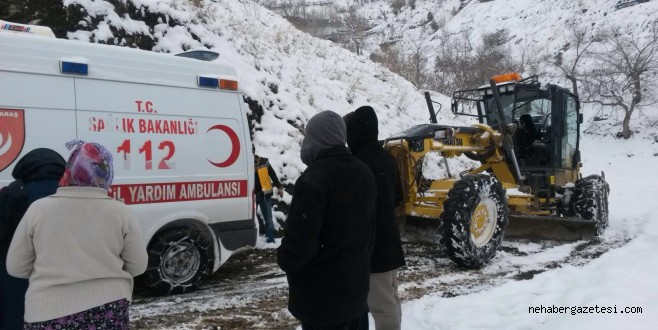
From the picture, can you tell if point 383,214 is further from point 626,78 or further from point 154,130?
point 626,78

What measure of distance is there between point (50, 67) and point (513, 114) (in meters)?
7.15

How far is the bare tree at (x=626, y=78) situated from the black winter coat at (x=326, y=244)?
2590 centimetres

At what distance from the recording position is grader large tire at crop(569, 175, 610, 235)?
852 cm

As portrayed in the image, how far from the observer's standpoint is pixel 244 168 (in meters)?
5.36

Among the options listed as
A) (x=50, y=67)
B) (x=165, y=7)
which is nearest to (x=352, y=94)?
(x=165, y=7)

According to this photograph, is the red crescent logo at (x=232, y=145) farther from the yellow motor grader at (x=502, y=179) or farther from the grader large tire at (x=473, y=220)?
the grader large tire at (x=473, y=220)

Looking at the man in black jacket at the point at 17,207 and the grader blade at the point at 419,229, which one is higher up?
the man in black jacket at the point at 17,207

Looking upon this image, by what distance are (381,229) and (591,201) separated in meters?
6.72

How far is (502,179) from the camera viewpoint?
8.26 metres

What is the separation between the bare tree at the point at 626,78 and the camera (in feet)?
81.8

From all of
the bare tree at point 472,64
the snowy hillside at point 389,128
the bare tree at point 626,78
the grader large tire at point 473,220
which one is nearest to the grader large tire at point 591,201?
the snowy hillside at point 389,128

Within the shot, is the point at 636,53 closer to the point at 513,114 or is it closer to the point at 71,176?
the point at 513,114

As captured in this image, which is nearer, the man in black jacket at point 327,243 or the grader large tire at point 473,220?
the man in black jacket at point 327,243

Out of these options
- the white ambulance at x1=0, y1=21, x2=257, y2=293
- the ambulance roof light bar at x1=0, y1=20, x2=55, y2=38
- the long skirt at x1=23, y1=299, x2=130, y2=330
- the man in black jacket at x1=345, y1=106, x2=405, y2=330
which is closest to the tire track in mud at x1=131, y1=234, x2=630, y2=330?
the white ambulance at x1=0, y1=21, x2=257, y2=293
